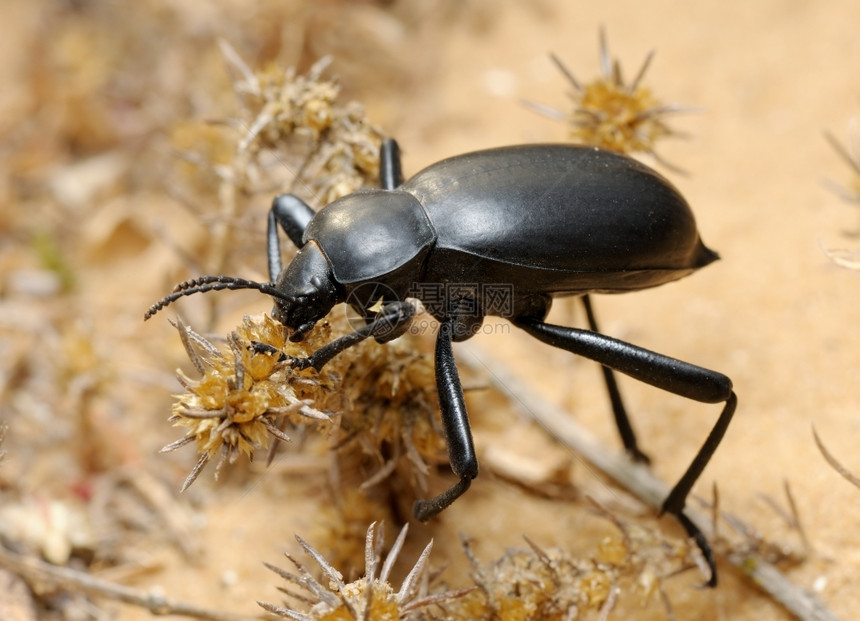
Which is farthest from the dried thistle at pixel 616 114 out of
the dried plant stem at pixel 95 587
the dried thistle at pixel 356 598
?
the dried plant stem at pixel 95 587

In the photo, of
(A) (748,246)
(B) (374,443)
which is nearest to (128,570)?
(B) (374,443)

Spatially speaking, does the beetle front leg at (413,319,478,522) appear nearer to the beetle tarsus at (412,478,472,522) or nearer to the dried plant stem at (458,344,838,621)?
the beetle tarsus at (412,478,472,522)

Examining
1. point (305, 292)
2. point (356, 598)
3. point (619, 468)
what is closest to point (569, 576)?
point (356, 598)

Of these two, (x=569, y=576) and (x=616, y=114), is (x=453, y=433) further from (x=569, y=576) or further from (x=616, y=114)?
(x=616, y=114)

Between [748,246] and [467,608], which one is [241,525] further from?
[748,246]

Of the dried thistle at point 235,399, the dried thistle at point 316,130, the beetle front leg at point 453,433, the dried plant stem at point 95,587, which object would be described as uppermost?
the dried thistle at point 316,130

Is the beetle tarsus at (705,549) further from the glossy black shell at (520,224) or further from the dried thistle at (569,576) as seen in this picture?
the glossy black shell at (520,224)
